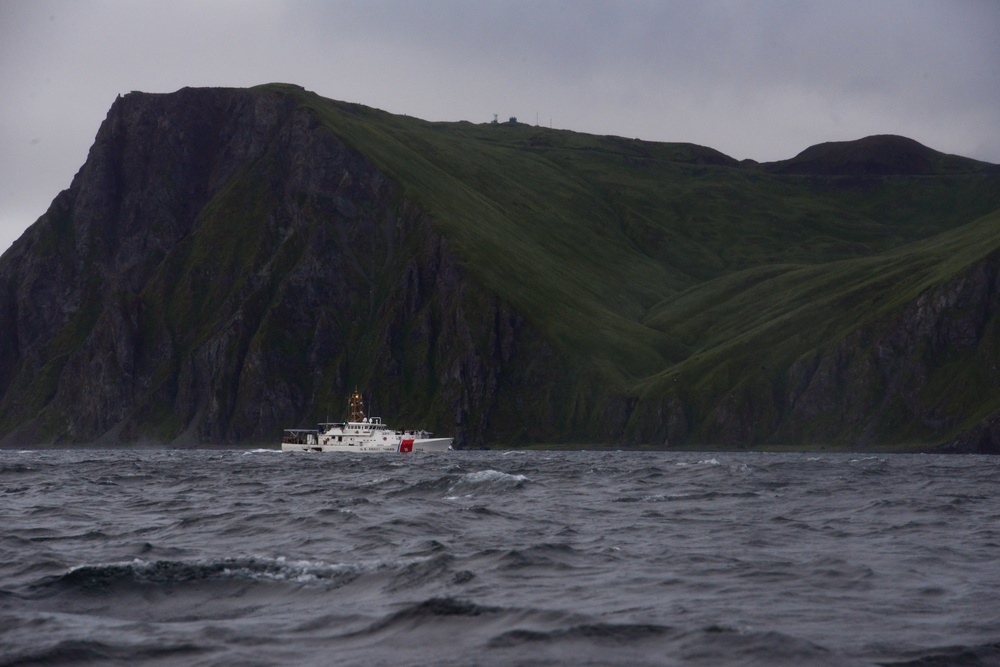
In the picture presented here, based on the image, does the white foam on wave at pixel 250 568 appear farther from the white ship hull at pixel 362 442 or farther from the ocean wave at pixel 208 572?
the white ship hull at pixel 362 442

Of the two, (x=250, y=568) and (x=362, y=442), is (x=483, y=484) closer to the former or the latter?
(x=250, y=568)

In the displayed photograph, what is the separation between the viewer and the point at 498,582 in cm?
2997

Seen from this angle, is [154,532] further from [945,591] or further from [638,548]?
[945,591]

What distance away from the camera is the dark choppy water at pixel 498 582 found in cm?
2209

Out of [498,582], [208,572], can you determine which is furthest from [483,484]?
[498,582]

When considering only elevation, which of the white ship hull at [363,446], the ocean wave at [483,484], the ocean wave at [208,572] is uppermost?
the ocean wave at [483,484]

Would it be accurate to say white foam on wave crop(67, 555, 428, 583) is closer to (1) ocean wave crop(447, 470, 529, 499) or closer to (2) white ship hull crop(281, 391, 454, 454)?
(1) ocean wave crop(447, 470, 529, 499)

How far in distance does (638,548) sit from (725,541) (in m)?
3.93

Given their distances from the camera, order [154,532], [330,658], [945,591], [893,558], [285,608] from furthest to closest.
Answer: [154,532]
[893,558]
[945,591]
[285,608]
[330,658]

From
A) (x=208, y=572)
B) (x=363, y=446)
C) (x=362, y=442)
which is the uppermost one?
(x=208, y=572)

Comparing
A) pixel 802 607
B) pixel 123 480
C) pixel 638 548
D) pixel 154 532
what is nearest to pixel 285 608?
pixel 802 607

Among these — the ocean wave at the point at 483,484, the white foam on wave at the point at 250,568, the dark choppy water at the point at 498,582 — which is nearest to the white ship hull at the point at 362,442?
the ocean wave at the point at 483,484

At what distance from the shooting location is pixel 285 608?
26406 millimetres

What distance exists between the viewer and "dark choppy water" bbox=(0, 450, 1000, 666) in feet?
72.5
